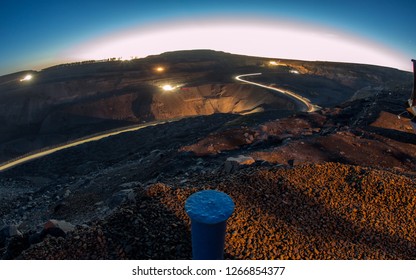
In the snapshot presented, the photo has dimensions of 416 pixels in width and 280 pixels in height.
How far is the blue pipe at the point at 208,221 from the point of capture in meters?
4.16

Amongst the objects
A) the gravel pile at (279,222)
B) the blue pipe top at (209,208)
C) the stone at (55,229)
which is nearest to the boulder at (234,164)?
the gravel pile at (279,222)

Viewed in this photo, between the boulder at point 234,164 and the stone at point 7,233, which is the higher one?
the boulder at point 234,164

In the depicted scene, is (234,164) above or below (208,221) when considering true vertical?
below

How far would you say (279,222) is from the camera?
679cm

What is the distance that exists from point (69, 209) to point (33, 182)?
1471 centimetres

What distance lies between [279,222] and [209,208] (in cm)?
316

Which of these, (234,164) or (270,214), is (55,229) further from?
(234,164)

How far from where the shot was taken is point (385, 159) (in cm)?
1443

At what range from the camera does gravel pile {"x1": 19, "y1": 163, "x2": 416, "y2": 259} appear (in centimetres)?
601

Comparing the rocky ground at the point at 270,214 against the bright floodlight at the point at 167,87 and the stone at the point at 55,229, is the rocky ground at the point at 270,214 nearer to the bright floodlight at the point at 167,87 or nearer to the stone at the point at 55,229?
the stone at the point at 55,229

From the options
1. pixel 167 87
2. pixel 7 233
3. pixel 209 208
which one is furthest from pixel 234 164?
pixel 167 87

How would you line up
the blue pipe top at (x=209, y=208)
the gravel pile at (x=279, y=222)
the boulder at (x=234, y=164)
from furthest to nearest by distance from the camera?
the boulder at (x=234, y=164), the gravel pile at (x=279, y=222), the blue pipe top at (x=209, y=208)

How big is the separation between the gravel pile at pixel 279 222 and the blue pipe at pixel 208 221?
143 centimetres

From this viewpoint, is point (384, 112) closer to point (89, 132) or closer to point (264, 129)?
point (264, 129)
